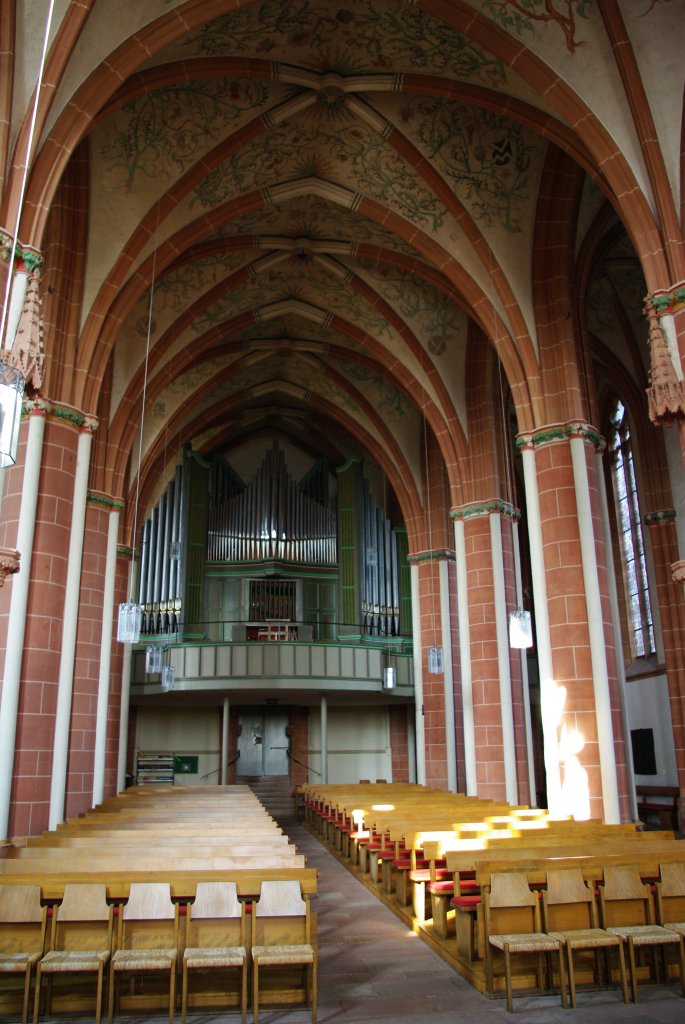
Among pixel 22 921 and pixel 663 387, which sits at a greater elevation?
pixel 663 387

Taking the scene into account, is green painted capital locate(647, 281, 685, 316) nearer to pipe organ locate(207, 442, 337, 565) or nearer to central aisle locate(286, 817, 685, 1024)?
central aisle locate(286, 817, 685, 1024)

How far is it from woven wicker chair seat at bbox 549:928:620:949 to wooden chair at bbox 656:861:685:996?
2.15 ft

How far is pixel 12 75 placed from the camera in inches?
298

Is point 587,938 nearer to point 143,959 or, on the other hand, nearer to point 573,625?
point 143,959

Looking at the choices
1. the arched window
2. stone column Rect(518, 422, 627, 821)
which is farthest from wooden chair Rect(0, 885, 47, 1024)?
the arched window

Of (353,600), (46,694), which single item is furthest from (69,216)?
(353,600)

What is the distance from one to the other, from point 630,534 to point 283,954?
50.5 ft

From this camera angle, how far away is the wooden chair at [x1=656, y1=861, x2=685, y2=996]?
20.2 feet

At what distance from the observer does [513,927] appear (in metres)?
6.14

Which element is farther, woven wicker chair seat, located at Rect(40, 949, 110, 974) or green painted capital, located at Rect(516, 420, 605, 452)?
green painted capital, located at Rect(516, 420, 605, 452)

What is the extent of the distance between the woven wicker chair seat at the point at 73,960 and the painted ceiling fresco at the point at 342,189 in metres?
8.54

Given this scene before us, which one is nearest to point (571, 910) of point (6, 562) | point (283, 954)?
point (283, 954)

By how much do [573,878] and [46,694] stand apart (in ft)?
19.9

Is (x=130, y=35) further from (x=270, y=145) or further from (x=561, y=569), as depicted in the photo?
(x=561, y=569)
